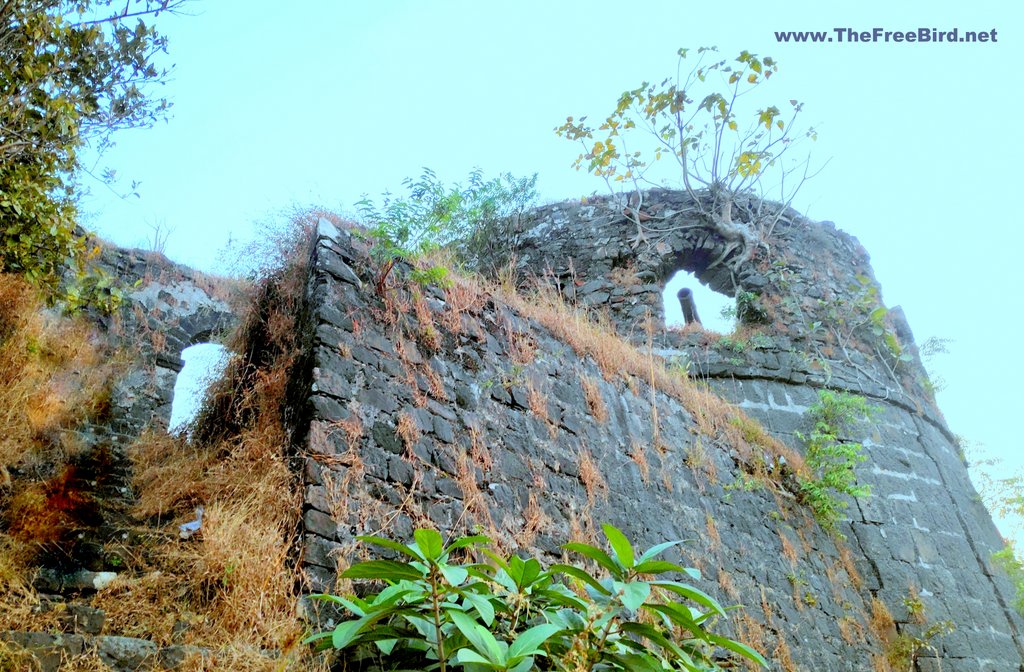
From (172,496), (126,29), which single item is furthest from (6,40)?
(172,496)

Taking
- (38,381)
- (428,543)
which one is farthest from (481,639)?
(38,381)

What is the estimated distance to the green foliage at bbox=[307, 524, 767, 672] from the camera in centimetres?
266

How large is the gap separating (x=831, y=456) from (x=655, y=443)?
271 cm

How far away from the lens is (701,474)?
5984 millimetres

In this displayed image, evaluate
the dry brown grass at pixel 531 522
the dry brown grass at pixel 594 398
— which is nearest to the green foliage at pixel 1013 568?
the dry brown grass at pixel 594 398

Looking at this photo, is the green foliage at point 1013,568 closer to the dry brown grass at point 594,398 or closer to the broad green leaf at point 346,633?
the dry brown grass at point 594,398

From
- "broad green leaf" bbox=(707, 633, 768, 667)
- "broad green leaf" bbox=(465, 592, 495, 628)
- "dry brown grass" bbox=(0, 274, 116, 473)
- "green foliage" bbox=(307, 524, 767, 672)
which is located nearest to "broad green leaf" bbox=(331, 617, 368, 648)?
"green foliage" bbox=(307, 524, 767, 672)

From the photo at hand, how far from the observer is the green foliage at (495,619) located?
8.72ft

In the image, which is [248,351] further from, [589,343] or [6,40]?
[589,343]

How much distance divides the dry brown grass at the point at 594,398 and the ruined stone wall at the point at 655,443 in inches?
0.7

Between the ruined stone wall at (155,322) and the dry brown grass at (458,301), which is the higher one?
the ruined stone wall at (155,322)

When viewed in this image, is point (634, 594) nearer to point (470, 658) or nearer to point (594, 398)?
point (470, 658)

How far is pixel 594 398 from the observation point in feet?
18.3

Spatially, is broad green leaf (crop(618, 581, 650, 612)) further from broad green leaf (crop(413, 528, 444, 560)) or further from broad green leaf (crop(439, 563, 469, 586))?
broad green leaf (crop(413, 528, 444, 560))
